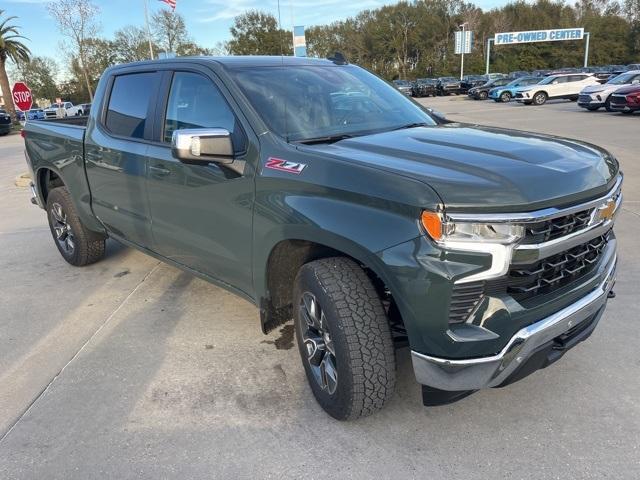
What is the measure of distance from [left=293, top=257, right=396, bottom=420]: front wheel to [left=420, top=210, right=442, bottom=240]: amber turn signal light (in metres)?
0.51

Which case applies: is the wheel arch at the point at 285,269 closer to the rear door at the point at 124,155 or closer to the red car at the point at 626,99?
the rear door at the point at 124,155

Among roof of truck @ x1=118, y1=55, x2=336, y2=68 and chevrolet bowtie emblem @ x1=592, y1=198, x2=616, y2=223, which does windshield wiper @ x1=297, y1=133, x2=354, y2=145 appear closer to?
roof of truck @ x1=118, y1=55, x2=336, y2=68

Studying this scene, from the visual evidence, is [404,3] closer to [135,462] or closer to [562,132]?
[562,132]

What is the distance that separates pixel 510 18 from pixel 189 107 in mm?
85927

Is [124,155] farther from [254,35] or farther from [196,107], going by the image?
[254,35]

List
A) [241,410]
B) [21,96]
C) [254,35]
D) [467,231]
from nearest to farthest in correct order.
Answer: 1. [467,231]
2. [241,410]
3. [21,96]
4. [254,35]

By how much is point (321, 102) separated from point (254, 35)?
58690 mm

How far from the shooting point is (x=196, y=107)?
3436mm

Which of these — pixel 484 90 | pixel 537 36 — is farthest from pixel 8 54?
pixel 537 36

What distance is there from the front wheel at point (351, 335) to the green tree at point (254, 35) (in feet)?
186

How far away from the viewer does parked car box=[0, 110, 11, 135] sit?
27266mm

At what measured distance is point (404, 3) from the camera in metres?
79.9

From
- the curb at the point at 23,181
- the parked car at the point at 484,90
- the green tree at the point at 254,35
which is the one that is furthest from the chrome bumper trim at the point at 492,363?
the green tree at the point at 254,35

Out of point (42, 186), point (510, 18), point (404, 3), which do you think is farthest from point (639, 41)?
point (42, 186)
